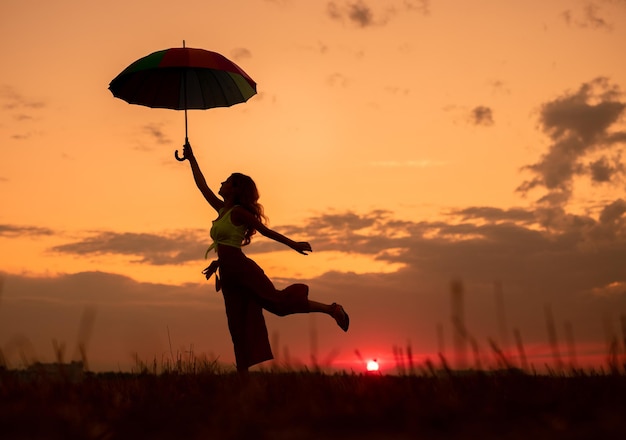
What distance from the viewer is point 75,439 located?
4145mm

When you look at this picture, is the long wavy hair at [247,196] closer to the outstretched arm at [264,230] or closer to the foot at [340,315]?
the outstretched arm at [264,230]

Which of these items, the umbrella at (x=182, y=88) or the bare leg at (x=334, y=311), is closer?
the bare leg at (x=334, y=311)

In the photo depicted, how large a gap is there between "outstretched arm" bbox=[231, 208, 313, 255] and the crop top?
76mm

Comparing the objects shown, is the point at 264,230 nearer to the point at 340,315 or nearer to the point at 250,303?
the point at 250,303

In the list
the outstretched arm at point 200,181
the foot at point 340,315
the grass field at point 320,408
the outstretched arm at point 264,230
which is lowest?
the grass field at point 320,408

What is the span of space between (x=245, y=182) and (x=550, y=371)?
14.1 ft

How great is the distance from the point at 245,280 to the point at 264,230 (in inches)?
25.7

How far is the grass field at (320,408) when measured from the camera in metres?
4.19

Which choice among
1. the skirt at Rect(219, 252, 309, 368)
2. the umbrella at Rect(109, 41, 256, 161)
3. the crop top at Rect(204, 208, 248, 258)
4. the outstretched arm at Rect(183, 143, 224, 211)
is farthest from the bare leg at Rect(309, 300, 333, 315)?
the umbrella at Rect(109, 41, 256, 161)

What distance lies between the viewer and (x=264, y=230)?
945 centimetres

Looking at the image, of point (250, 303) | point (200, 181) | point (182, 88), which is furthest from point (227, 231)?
point (182, 88)

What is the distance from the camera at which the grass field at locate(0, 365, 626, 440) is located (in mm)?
4188

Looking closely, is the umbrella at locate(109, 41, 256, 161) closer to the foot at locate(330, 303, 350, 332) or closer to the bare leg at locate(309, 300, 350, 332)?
the bare leg at locate(309, 300, 350, 332)

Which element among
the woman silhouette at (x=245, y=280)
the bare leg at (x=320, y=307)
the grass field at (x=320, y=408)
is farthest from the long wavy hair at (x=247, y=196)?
the grass field at (x=320, y=408)
